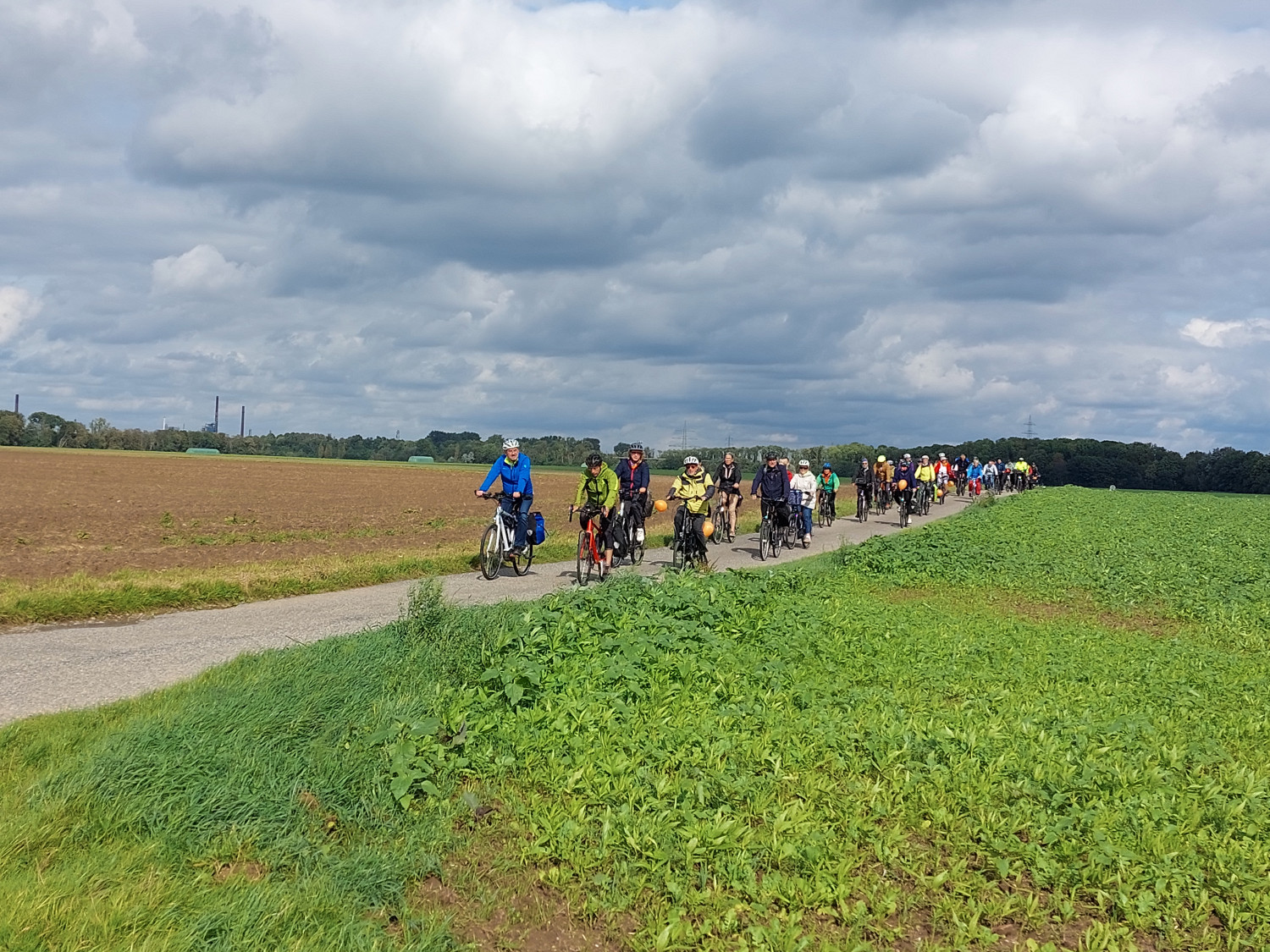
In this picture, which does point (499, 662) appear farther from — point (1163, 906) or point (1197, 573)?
point (1197, 573)

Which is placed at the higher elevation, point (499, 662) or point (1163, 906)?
point (499, 662)

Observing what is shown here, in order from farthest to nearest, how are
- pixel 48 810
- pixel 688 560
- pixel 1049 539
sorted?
1. pixel 1049 539
2. pixel 688 560
3. pixel 48 810

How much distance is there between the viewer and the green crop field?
4.77 m

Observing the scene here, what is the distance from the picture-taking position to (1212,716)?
8.00m

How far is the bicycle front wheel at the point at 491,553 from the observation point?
652 inches

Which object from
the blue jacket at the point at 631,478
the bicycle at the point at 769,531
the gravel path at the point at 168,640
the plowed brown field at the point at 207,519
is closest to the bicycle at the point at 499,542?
the gravel path at the point at 168,640

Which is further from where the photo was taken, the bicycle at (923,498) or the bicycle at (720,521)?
the bicycle at (923,498)

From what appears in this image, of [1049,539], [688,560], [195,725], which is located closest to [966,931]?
[195,725]

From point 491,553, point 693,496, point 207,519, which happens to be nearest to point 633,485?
point 693,496

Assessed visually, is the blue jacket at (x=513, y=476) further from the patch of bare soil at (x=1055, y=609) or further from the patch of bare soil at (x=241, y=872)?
the patch of bare soil at (x=241, y=872)

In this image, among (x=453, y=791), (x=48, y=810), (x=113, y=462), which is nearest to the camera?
(x=48, y=810)

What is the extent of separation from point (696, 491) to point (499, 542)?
11.9ft

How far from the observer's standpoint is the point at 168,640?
10344mm

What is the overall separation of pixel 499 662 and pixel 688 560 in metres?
10.7
